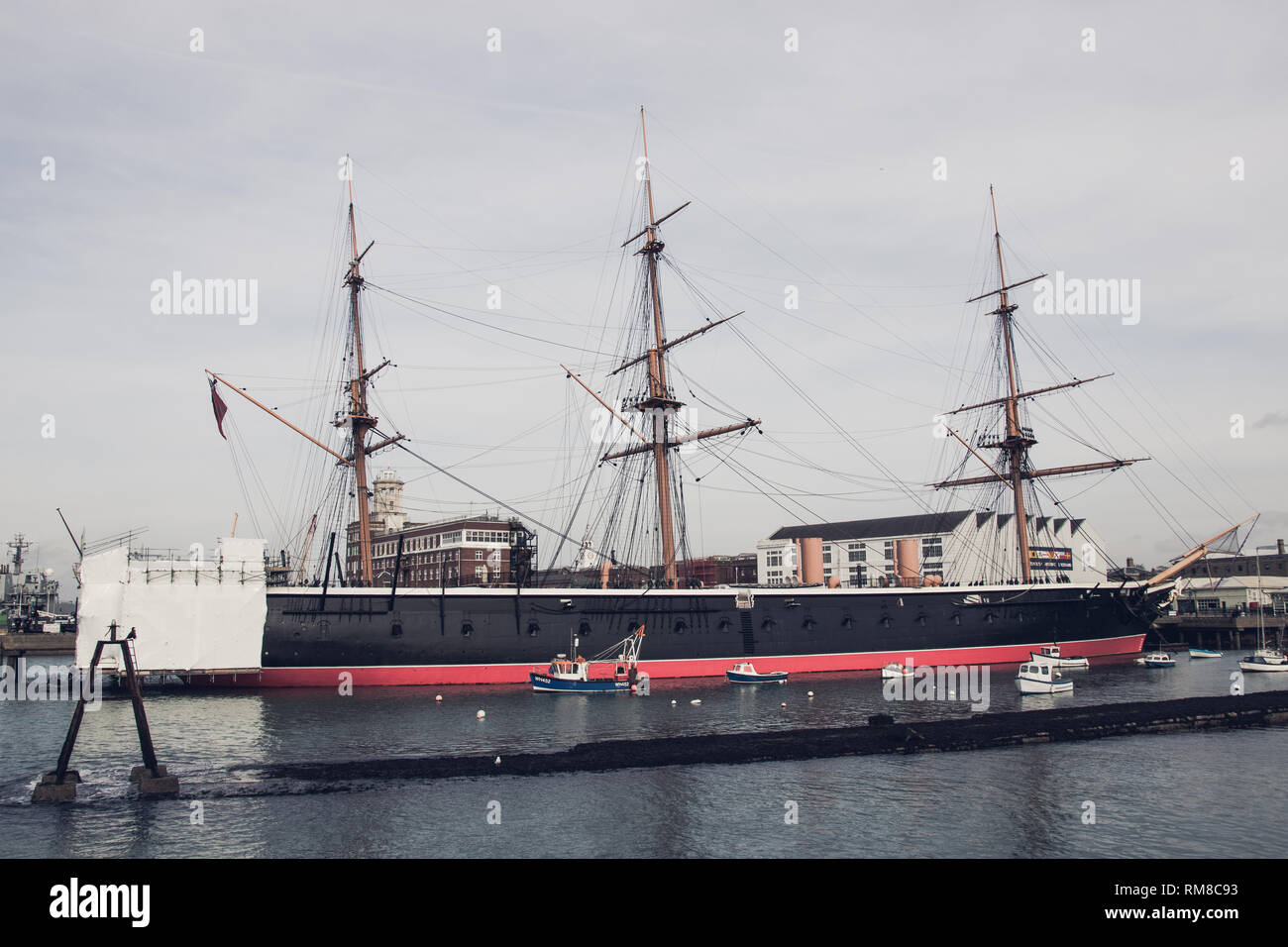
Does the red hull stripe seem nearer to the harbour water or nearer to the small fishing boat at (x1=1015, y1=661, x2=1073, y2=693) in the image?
the harbour water

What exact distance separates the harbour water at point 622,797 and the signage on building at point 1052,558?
242 feet

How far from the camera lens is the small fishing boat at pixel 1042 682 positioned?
43938mm

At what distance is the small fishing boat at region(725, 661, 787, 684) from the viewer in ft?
159

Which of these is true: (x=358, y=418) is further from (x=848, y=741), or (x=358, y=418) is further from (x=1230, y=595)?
(x=1230, y=595)

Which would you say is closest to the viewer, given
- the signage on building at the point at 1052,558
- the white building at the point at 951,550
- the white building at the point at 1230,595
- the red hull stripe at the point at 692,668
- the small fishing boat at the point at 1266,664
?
the red hull stripe at the point at 692,668

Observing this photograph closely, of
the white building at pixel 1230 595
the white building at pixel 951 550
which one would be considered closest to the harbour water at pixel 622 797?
the white building at pixel 951 550

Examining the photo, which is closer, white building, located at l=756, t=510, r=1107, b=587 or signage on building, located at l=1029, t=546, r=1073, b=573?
white building, located at l=756, t=510, r=1107, b=587

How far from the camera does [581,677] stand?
44375 millimetres

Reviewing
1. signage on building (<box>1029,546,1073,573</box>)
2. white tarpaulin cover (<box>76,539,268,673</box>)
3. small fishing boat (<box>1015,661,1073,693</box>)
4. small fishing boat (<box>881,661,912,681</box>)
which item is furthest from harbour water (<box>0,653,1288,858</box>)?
signage on building (<box>1029,546,1073,573</box>)

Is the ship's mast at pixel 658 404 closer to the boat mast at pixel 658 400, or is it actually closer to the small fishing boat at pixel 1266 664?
the boat mast at pixel 658 400

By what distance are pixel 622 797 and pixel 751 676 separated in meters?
26.0

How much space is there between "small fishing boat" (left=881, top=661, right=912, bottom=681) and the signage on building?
188 feet

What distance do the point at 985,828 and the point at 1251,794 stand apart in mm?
Result: 8955
